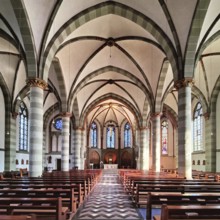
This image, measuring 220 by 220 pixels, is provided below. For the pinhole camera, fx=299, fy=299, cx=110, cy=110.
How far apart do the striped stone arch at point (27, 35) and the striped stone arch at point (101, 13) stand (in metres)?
0.63

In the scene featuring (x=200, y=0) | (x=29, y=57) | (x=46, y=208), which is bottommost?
(x=46, y=208)

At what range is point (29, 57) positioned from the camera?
50.0 ft

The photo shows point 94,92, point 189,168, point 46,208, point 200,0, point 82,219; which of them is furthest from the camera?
point 94,92

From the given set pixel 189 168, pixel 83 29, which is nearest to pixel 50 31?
pixel 83 29

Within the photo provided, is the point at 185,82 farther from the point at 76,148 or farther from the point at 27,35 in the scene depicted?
the point at 76,148

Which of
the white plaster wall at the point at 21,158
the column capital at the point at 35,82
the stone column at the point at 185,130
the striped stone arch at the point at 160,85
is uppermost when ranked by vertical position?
the striped stone arch at the point at 160,85

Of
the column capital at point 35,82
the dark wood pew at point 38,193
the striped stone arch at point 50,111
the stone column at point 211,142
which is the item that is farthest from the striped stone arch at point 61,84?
the dark wood pew at point 38,193

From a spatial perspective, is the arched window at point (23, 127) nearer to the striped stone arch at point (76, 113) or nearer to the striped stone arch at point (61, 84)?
the striped stone arch at point (76, 113)

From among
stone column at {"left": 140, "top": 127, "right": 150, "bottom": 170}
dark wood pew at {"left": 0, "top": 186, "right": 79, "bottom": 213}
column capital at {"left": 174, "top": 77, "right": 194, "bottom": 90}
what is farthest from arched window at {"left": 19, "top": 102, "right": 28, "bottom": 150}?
dark wood pew at {"left": 0, "top": 186, "right": 79, "bottom": 213}

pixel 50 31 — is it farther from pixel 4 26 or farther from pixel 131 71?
pixel 131 71

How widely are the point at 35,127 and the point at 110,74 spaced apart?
51.0 feet

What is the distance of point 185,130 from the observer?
15180mm

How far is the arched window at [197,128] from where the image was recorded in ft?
105

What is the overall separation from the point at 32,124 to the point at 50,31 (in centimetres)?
490
